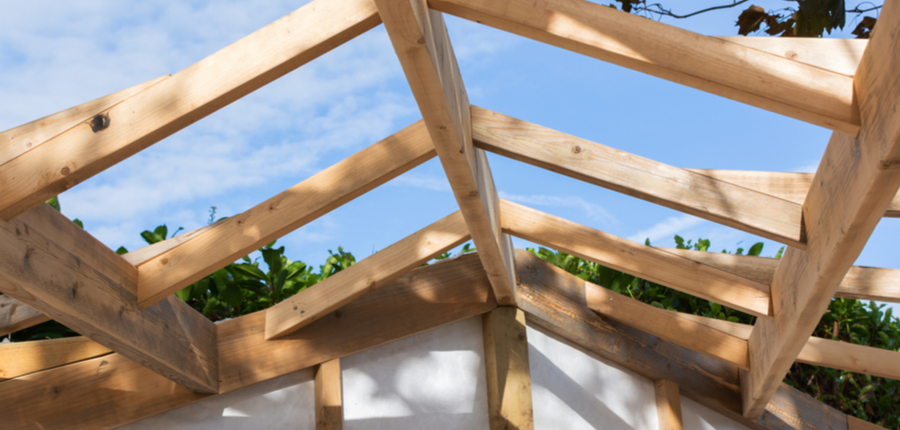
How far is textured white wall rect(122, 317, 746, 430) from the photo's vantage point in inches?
105

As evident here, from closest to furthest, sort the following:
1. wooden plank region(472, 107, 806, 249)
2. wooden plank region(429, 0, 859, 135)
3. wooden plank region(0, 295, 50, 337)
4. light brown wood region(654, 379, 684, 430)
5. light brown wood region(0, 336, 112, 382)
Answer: wooden plank region(429, 0, 859, 135), wooden plank region(472, 107, 806, 249), wooden plank region(0, 295, 50, 337), light brown wood region(0, 336, 112, 382), light brown wood region(654, 379, 684, 430)

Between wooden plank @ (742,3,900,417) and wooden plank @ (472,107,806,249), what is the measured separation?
117 mm

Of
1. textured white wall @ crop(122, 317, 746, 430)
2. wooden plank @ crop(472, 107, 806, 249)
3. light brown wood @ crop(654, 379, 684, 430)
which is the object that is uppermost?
wooden plank @ crop(472, 107, 806, 249)

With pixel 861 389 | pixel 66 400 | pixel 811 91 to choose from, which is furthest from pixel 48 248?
pixel 861 389

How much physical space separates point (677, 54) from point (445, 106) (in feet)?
1.72

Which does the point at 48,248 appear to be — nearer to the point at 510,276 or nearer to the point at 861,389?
the point at 510,276


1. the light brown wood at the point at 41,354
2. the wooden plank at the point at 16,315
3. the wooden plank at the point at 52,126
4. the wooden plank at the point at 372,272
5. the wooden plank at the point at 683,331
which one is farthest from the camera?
the wooden plank at the point at 683,331

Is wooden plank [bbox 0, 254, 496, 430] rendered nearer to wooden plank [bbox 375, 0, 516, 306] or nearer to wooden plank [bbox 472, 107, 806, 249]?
wooden plank [bbox 375, 0, 516, 306]

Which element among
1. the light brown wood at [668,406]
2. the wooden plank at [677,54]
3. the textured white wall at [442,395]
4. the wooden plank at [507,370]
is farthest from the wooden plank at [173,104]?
the light brown wood at [668,406]

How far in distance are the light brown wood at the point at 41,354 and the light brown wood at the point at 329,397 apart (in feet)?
2.84

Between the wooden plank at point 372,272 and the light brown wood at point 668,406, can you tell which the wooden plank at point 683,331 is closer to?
the light brown wood at point 668,406

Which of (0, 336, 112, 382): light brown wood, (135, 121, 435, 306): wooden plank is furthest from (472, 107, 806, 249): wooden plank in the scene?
→ (0, 336, 112, 382): light brown wood

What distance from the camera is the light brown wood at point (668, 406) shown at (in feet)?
10.4

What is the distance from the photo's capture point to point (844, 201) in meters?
1.54
